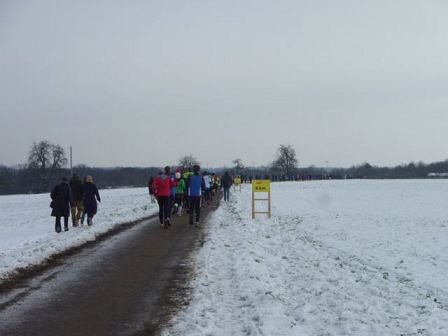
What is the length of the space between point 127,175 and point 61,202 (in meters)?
150

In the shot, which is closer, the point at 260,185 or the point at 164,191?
the point at 164,191

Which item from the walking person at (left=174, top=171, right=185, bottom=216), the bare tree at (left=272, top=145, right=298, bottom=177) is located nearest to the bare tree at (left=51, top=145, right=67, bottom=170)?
the bare tree at (left=272, top=145, right=298, bottom=177)

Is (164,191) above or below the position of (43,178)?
below

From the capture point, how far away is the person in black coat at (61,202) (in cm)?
1698

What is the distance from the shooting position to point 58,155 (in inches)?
4373

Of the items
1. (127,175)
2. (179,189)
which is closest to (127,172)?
(127,175)

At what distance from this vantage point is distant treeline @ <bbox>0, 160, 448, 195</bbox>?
109938mm

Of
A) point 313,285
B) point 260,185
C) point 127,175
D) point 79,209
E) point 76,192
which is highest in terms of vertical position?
point 127,175

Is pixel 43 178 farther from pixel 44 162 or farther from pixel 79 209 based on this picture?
pixel 79 209

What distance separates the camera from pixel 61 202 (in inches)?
673

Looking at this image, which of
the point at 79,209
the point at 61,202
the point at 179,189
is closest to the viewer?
the point at 61,202

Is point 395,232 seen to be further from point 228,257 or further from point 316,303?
point 316,303

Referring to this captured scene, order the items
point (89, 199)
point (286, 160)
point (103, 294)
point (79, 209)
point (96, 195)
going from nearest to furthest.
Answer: point (103, 294) < point (89, 199) < point (96, 195) < point (79, 209) < point (286, 160)

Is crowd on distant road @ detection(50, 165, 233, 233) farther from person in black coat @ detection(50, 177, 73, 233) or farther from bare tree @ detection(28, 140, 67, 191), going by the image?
bare tree @ detection(28, 140, 67, 191)
